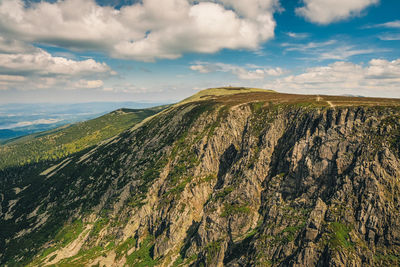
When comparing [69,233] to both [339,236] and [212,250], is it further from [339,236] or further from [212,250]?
[339,236]

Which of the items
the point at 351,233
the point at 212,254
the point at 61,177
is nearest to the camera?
the point at 351,233

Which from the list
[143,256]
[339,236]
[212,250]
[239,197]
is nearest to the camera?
[339,236]

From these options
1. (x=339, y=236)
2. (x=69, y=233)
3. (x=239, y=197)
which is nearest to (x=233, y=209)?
(x=239, y=197)

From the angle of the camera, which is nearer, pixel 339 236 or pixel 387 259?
pixel 387 259

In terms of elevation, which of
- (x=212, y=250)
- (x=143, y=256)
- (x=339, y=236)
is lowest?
(x=143, y=256)

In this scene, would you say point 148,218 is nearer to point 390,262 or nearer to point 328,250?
point 328,250

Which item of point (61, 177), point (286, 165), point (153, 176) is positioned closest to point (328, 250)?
point (286, 165)

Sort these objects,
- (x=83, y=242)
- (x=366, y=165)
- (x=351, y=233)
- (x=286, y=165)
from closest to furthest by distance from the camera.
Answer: (x=351, y=233) < (x=366, y=165) < (x=286, y=165) < (x=83, y=242)

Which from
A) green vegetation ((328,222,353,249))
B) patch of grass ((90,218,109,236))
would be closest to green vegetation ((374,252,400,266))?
green vegetation ((328,222,353,249))

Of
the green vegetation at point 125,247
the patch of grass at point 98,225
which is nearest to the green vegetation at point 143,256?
the green vegetation at point 125,247
